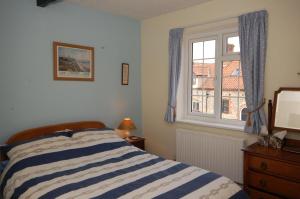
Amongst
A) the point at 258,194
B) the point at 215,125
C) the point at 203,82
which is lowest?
the point at 258,194

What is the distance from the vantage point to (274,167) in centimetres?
216

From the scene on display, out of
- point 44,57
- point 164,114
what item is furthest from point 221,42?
point 44,57

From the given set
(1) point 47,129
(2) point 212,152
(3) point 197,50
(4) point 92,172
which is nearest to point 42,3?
(1) point 47,129

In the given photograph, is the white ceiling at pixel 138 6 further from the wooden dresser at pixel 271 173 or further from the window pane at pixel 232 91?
the wooden dresser at pixel 271 173

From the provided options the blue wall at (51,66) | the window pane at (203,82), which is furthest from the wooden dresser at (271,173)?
the blue wall at (51,66)

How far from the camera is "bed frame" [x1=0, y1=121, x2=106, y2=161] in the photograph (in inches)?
104

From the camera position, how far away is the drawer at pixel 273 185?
2.06 meters

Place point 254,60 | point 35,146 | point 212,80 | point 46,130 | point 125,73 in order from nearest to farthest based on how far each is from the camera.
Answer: point 35,146, point 254,60, point 46,130, point 212,80, point 125,73

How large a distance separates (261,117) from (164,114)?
1518 mm

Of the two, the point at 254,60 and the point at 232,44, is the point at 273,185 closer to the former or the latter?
the point at 254,60

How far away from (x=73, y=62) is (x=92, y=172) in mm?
1649

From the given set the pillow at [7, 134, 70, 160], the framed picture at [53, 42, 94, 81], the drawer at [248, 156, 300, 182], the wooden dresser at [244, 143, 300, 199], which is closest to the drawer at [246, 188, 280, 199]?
the wooden dresser at [244, 143, 300, 199]

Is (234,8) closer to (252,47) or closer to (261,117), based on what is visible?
(252,47)

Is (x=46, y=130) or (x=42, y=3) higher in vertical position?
(x=42, y=3)
